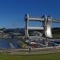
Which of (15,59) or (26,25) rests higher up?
(26,25)

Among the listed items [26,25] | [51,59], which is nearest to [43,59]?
[51,59]

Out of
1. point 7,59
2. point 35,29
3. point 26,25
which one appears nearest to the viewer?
point 7,59

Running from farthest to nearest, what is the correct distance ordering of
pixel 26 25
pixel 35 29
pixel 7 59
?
pixel 35 29, pixel 26 25, pixel 7 59

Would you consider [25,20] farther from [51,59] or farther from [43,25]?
[51,59]

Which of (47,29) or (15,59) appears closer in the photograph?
(15,59)

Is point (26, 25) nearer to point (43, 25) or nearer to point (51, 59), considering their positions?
point (43, 25)

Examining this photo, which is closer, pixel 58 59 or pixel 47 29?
pixel 58 59

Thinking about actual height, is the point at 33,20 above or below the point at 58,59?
above

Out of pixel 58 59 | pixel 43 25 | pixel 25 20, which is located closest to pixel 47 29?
pixel 43 25
